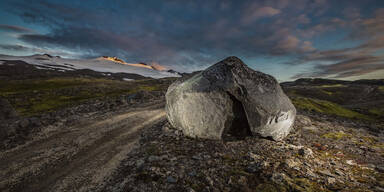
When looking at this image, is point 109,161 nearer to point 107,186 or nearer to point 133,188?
point 107,186

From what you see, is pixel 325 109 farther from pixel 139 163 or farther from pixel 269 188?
pixel 139 163

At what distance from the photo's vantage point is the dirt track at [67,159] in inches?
282

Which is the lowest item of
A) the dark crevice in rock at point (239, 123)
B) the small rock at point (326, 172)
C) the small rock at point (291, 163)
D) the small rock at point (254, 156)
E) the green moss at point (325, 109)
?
the green moss at point (325, 109)

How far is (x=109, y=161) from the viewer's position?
883 centimetres

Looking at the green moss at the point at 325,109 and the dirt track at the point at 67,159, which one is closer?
the dirt track at the point at 67,159

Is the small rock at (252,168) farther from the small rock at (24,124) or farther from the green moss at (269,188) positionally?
the small rock at (24,124)

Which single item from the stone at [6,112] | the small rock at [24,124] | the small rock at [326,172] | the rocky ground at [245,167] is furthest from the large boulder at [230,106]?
the stone at [6,112]

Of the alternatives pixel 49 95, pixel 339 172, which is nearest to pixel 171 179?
pixel 339 172

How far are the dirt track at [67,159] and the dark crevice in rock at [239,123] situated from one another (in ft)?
24.1

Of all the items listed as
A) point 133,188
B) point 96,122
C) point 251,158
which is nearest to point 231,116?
point 251,158

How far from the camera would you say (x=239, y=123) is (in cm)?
1138

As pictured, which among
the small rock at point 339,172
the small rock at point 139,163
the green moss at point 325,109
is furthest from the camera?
the green moss at point 325,109

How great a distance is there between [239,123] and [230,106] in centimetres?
158

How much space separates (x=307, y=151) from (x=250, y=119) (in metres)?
3.52
